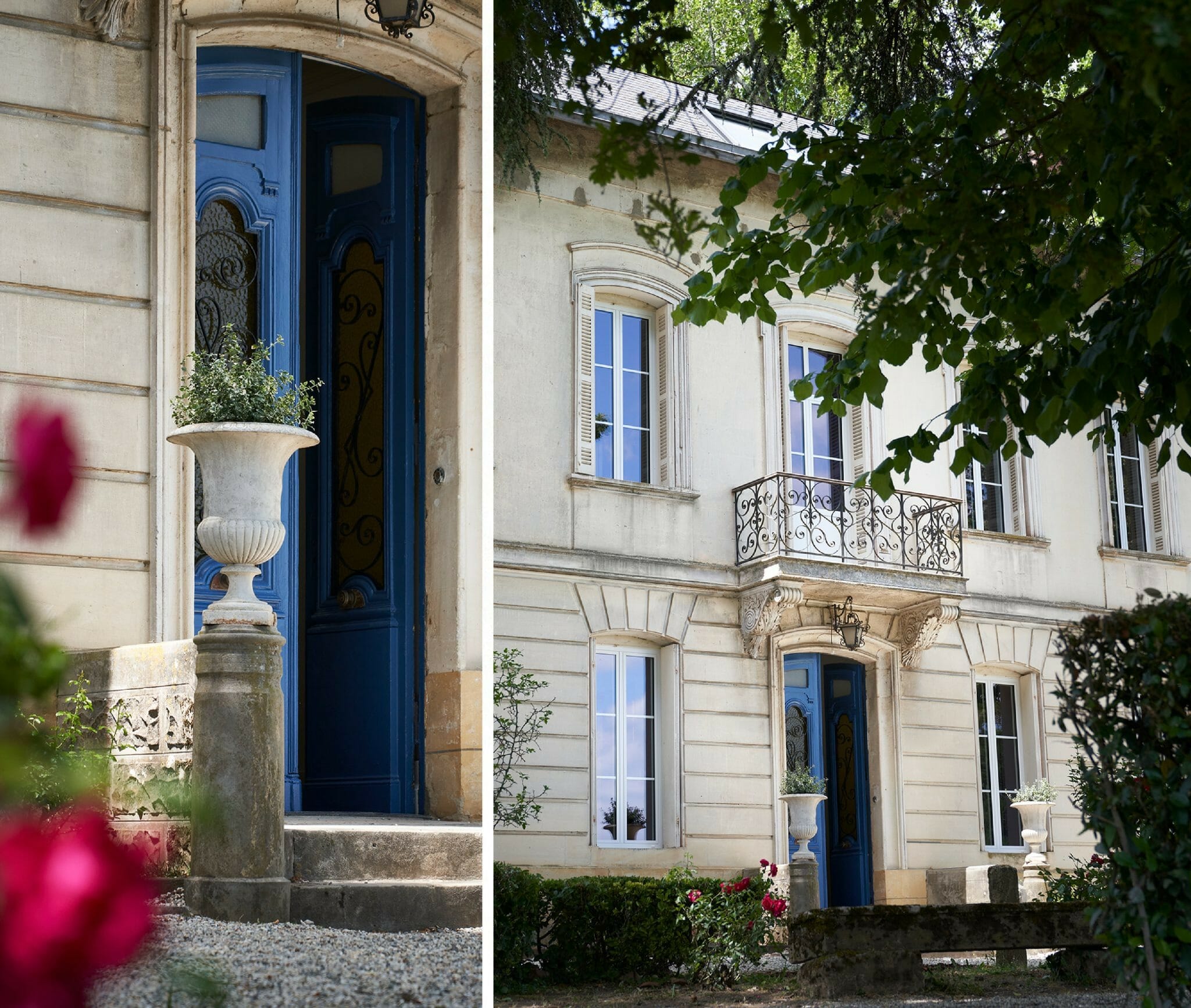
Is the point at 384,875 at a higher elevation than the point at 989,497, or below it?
below

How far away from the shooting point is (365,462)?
596 centimetres

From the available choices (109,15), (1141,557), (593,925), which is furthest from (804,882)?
(109,15)

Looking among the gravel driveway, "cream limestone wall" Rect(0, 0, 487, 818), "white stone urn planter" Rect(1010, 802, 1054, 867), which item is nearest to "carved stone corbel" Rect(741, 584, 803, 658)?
"white stone urn planter" Rect(1010, 802, 1054, 867)

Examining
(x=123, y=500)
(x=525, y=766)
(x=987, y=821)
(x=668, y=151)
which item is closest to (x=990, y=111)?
(x=668, y=151)

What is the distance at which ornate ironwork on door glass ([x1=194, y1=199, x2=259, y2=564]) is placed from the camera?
5.23 m

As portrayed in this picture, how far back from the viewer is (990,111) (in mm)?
3854

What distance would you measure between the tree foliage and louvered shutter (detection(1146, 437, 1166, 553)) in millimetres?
1566

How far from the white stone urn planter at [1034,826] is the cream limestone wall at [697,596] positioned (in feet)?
2.34

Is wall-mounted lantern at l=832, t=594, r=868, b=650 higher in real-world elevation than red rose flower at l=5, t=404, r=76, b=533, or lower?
higher

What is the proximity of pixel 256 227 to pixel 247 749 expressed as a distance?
8.43 feet

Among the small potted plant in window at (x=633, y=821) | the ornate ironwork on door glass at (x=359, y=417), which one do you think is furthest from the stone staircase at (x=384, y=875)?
the small potted plant in window at (x=633, y=821)

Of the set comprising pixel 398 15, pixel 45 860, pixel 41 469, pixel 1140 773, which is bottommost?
pixel 1140 773

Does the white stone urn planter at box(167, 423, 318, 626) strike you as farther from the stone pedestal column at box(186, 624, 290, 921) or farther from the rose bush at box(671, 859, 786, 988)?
the rose bush at box(671, 859, 786, 988)

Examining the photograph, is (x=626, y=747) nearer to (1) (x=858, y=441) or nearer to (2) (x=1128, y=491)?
(1) (x=858, y=441)
